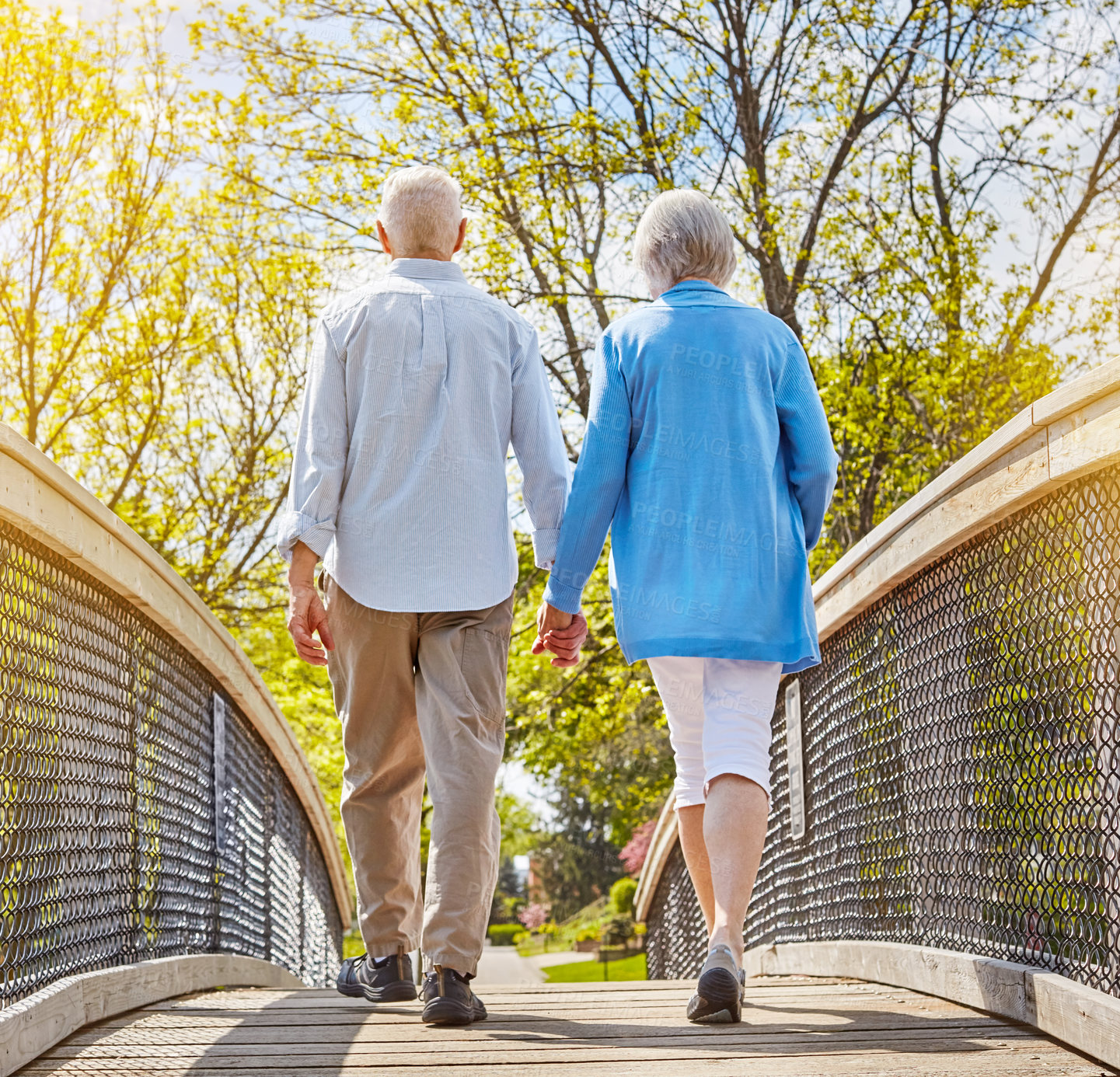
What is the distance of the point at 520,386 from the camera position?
120 inches

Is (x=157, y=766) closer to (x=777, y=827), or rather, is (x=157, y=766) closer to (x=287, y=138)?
(x=777, y=827)

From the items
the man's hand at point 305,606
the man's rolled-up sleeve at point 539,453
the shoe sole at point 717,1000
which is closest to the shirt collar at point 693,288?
the man's rolled-up sleeve at point 539,453

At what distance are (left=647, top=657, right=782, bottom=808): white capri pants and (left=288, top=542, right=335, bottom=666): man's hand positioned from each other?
2.63ft

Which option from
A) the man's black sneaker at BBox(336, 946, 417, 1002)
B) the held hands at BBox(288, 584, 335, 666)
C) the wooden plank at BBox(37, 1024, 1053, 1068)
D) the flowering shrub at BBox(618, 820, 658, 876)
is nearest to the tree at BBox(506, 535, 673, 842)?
the man's black sneaker at BBox(336, 946, 417, 1002)

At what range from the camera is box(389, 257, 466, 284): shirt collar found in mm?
3070

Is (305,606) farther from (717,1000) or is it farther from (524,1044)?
(717,1000)

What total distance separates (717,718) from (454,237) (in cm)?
137

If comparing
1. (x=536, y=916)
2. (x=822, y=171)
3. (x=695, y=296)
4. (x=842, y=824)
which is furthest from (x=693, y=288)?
(x=536, y=916)

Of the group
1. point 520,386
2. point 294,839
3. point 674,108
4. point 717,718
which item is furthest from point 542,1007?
point 674,108

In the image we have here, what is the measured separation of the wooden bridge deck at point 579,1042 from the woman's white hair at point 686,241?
68.9 inches

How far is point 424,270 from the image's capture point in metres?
3.08

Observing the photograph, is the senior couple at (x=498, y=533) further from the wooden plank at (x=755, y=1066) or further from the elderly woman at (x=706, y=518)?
the wooden plank at (x=755, y=1066)

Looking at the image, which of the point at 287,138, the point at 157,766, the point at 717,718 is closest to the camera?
the point at 717,718

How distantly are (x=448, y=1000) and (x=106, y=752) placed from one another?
3.81 feet
